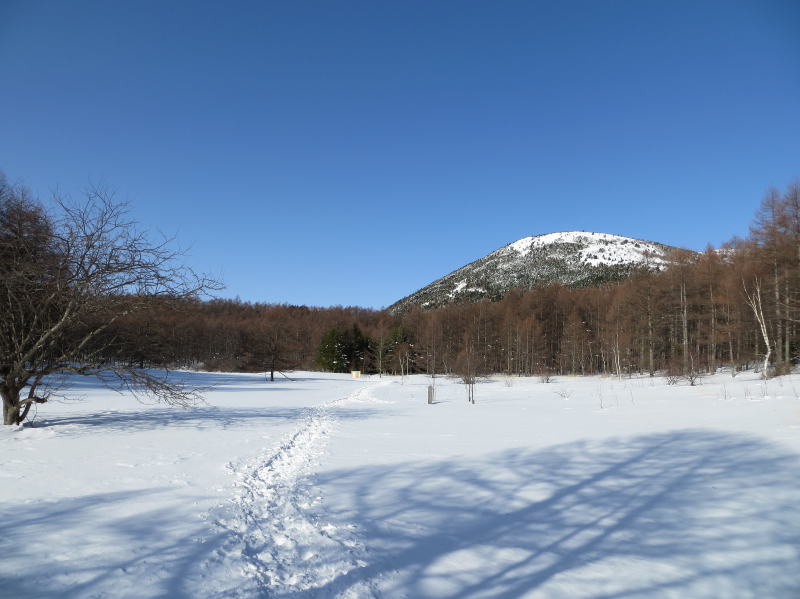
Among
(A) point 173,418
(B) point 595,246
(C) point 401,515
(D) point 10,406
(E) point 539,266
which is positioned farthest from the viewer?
(B) point 595,246

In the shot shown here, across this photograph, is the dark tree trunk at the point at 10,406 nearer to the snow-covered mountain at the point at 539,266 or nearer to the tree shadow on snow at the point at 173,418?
the tree shadow on snow at the point at 173,418

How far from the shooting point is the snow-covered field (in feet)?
11.5

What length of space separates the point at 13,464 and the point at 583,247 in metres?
155

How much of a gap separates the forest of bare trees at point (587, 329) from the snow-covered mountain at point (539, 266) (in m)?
47.7

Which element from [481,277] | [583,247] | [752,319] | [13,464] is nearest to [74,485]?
[13,464]

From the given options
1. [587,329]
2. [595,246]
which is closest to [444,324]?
[587,329]

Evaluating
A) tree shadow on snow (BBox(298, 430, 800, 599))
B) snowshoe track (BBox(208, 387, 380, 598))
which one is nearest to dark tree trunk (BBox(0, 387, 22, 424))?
snowshoe track (BBox(208, 387, 380, 598))

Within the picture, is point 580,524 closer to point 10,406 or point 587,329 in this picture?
point 10,406

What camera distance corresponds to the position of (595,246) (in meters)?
143

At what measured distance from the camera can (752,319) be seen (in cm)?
2533

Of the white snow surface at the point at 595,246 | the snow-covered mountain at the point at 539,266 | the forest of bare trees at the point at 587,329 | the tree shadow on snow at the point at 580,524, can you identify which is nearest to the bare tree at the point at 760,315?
the forest of bare trees at the point at 587,329

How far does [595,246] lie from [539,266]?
1042 inches

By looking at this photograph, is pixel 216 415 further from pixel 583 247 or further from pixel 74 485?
pixel 583 247

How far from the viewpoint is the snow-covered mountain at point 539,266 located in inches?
4528
